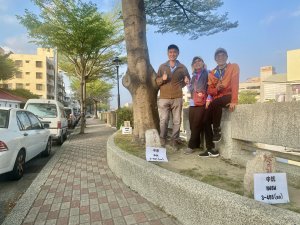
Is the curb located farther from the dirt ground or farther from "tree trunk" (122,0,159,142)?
"tree trunk" (122,0,159,142)

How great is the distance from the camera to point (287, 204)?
2.76 m

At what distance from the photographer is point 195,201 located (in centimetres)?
297

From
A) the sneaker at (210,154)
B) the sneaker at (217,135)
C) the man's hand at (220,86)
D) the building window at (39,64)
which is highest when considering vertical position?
the building window at (39,64)

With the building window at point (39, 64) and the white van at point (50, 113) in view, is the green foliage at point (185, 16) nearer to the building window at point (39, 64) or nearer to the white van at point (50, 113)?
the white van at point (50, 113)

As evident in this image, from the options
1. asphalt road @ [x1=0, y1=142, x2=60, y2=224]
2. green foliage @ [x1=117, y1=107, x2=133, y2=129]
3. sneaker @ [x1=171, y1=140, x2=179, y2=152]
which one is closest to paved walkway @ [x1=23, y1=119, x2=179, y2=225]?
asphalt road @ [x1=0, y1=142, x2=60, y2=224]

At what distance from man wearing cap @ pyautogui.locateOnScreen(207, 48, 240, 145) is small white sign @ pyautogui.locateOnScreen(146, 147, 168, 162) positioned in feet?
3.73

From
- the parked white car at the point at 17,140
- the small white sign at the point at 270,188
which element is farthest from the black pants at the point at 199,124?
the parked white car at the point at 17,140

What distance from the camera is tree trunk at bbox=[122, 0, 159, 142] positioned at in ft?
21.8

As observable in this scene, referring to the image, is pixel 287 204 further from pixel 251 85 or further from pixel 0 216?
pixel 251 85

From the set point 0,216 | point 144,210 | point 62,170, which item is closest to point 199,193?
point 144,210

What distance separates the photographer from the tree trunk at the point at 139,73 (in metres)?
6.64

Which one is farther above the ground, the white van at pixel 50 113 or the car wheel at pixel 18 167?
the white van at pixel 50 113

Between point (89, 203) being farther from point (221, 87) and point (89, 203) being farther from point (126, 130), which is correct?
point (126, 130)

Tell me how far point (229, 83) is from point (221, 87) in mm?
149
